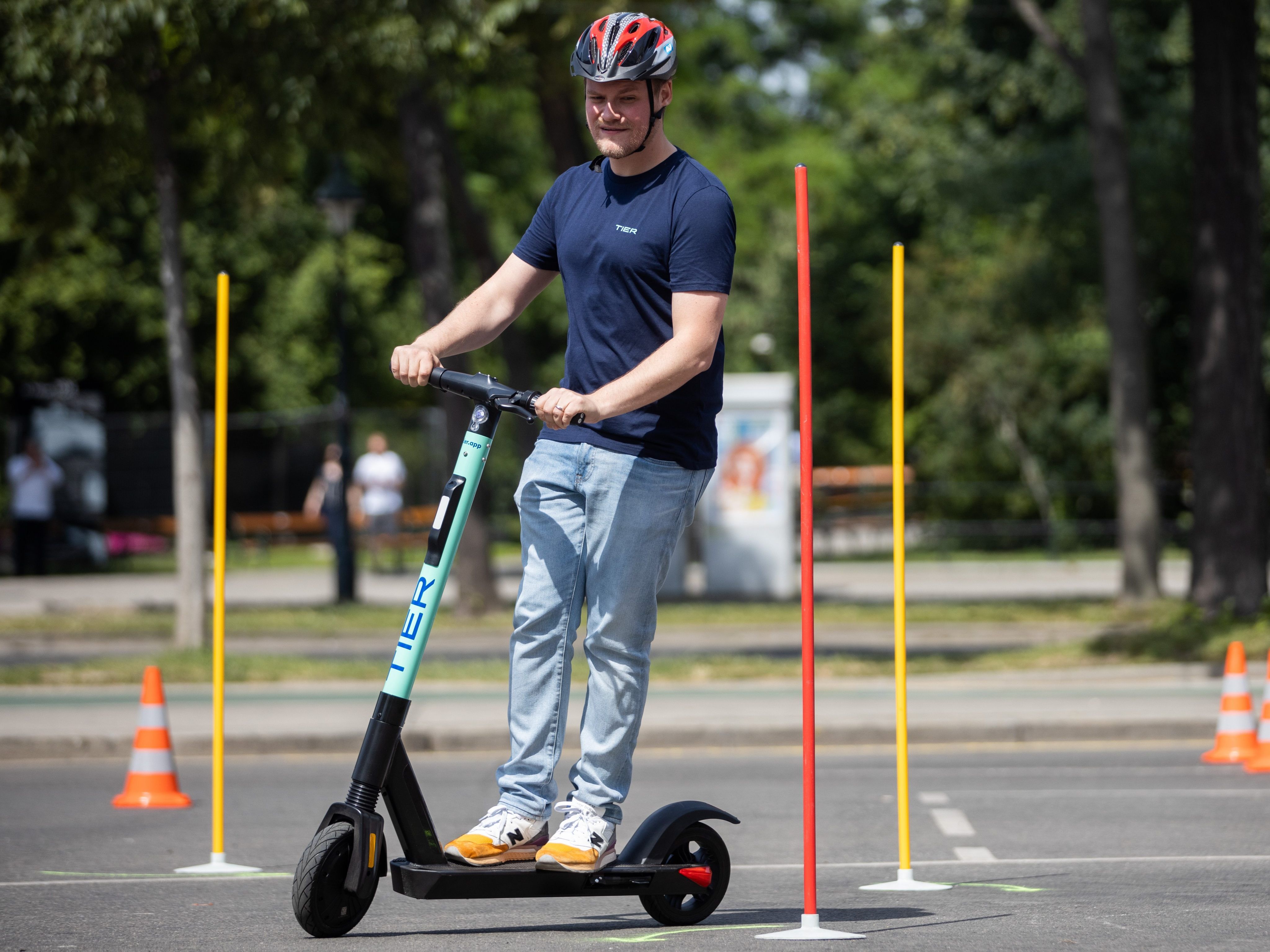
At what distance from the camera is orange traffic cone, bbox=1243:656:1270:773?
8.24 metres

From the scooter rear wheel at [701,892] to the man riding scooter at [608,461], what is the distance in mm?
239

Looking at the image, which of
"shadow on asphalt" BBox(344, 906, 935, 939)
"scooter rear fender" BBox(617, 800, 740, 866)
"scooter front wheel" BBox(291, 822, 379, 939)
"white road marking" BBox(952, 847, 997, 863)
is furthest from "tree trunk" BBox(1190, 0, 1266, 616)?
"scooter front wheel" BBox(291, 822, 379, 939)

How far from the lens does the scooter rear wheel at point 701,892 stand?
4625 mm

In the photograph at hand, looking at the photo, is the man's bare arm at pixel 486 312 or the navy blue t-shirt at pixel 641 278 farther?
the man's bare arm at pixel 486 312

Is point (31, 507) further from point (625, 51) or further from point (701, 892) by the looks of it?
point (625, 51)

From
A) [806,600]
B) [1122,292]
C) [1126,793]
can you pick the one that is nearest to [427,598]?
[806,600]

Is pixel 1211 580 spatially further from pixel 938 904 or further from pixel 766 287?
pixel 766 287

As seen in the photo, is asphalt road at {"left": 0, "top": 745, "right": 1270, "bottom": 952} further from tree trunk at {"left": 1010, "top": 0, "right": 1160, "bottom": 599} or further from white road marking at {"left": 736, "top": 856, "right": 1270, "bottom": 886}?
tree trunk at {"left": 1010, "top": 0, "right": 1160, "bottom": 599}

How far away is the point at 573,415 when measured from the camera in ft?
13.3

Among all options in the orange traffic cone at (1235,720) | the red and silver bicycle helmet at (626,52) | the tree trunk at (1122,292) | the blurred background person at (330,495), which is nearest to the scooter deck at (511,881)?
the red and silver bicycle helmet at (626,52)

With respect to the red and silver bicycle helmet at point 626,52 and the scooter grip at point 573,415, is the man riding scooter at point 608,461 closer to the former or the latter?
the red and silver bicycle helmet at point 626,52

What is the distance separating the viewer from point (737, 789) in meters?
7.96

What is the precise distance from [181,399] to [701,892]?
9.69 meters

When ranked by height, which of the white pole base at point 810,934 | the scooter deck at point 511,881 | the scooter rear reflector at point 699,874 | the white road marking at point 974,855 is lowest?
the white road marking at point 974,855
